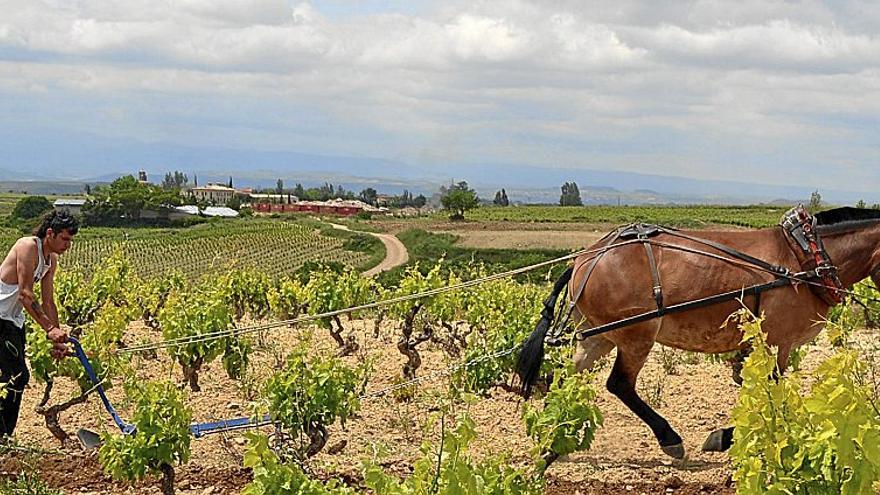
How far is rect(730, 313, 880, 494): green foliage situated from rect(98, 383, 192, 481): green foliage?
344cm

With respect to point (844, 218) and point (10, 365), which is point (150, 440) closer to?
point (10, 365)

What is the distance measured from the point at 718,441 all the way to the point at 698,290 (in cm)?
116

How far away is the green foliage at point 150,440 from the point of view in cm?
554

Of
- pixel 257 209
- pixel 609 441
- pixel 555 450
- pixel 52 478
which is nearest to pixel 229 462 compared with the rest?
pixel 52 478

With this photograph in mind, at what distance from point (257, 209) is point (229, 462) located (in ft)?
364

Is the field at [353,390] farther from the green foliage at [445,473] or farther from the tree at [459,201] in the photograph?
the tree at [459,201]

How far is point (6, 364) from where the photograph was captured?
616 cm

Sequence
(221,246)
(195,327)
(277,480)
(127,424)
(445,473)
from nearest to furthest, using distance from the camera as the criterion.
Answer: (445,473)
(277,480)
(127,424)
(195,327)
(221,246)

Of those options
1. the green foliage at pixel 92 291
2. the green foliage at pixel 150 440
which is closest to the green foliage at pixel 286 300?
the green foliage at pixel 92 291

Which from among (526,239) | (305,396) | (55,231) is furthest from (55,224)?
(526,239)

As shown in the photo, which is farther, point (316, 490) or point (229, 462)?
point (229, 462)

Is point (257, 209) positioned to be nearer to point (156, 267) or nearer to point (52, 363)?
point (156, 267)

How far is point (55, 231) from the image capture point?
6180 millimetres

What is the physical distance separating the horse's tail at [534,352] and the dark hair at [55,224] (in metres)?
3.44
